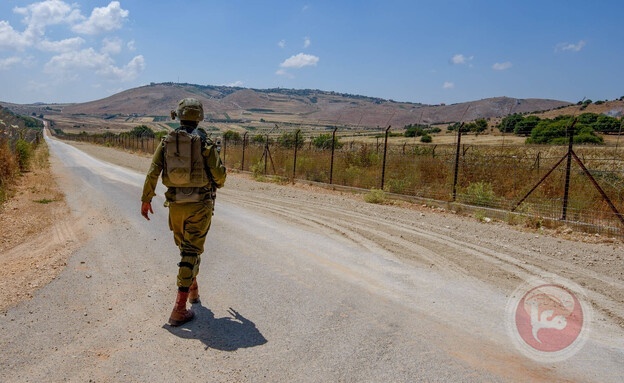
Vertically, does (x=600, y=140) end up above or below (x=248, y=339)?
above

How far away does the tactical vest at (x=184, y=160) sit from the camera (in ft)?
14.2

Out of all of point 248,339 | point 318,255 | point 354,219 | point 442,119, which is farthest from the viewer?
point 442,119

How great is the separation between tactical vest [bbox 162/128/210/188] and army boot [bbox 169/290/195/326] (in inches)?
40.1

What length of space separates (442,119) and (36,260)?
14290mm

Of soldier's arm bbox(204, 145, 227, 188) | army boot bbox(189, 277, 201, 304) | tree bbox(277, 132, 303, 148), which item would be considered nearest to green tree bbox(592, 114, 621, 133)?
soldier's arm bbox(204, 145, 227, 188)

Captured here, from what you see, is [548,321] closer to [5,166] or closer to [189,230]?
[189,230]

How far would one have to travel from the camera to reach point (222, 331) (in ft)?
13.9

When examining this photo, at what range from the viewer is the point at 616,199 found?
37.2 feet

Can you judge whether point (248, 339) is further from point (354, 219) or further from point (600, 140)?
point (600, 140)

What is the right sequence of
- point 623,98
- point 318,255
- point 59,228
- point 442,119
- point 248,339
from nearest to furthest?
point 248,339 < point 318,255 < point 59,228 < point 442,119 < point 623,98

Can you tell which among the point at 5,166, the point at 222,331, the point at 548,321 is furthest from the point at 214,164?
the point at 5,166

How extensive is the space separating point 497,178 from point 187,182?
40.9 feet

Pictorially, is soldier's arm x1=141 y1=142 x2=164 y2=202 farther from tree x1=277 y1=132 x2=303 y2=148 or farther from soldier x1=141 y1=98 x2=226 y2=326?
tree x1=277 y1=132 x2=303 y2=148

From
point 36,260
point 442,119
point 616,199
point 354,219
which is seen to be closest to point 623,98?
point 442,119
